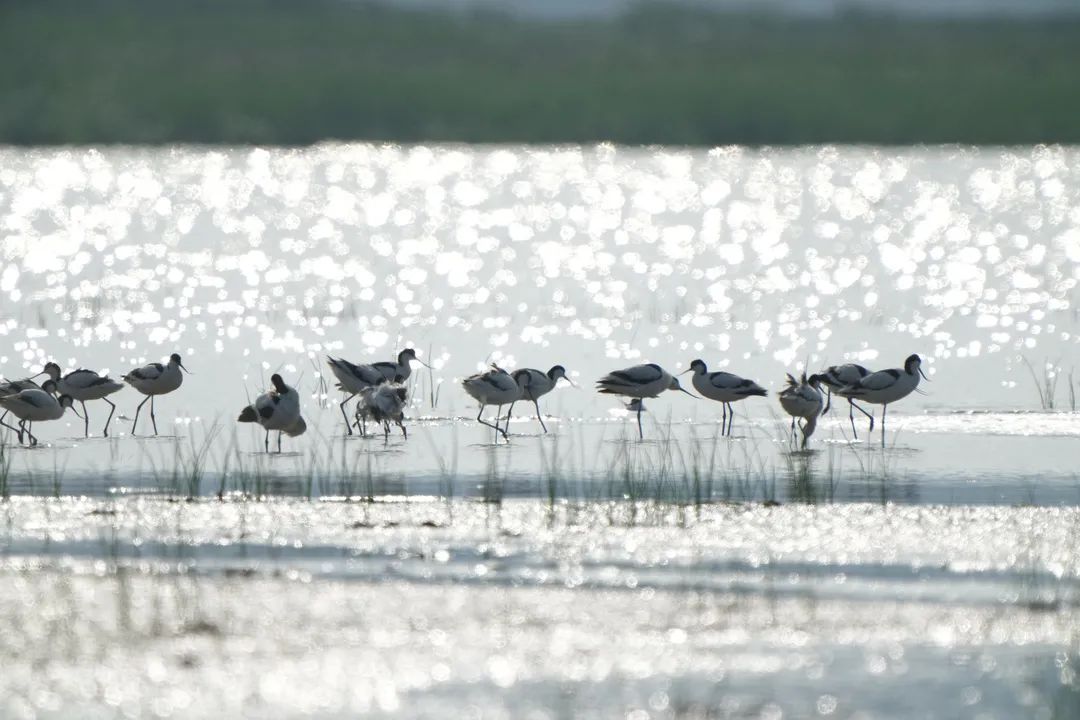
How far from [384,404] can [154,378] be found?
221 cm

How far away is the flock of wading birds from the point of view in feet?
48.9

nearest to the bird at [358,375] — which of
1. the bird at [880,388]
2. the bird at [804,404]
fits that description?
the bird at [804,404]

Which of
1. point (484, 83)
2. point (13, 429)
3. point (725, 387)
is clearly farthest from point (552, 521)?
point (484, 83)

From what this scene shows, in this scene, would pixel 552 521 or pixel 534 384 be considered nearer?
pixel 552 521

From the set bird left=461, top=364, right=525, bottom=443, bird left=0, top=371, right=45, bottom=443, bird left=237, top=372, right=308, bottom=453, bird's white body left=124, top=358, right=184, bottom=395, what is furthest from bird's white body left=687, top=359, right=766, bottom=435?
bird left=0, top=371, right=45, bottom=443

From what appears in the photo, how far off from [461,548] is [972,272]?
26.8 m

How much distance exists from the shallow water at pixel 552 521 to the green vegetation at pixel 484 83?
72.5m

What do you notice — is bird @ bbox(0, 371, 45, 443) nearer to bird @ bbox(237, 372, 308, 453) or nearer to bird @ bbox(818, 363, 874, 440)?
bird @ bbox(237, 372, 308, 453)

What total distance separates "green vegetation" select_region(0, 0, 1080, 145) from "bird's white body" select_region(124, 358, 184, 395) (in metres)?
85.7

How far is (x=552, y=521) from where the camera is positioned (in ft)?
36.8

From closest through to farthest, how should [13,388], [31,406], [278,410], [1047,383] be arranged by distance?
[278,410], [31,406], [13,388], [1047,383]

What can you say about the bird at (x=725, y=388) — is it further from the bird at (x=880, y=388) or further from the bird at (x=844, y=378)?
the bird at (x=880, y=388)

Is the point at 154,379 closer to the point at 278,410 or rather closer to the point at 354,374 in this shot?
the point at 354,374

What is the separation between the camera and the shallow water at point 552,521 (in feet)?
25.9
